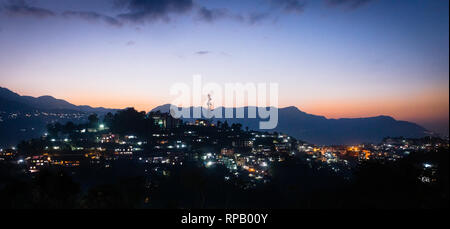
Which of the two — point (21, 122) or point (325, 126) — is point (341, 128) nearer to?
point (325, 126)

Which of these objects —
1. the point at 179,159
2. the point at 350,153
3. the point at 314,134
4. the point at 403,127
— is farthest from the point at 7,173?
the point at 403,127

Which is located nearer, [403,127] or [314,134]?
[403,127]

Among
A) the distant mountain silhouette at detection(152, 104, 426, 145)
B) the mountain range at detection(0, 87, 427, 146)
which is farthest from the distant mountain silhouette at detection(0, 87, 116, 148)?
the distant mountain silhouette at detection(152, 104, 426, 145)

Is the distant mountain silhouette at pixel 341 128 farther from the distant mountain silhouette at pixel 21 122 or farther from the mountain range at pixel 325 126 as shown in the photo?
the distant mountain silhouette at pixel 21 122

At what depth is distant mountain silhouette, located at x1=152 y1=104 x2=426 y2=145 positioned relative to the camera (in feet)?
499

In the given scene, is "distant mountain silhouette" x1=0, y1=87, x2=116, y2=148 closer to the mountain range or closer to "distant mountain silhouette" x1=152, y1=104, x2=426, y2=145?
the mountain range

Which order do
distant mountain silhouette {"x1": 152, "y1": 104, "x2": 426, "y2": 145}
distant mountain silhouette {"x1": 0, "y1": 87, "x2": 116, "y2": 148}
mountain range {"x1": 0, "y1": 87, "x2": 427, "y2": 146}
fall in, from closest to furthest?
1. distant mountain silhouette {"x1": 0, "y1": 87, "x2": 116, "y2": 148}
2. mountain range {"x1": 0, "y1": 87, "x2": 427, "y2": 146}
3. distant mountain silhouette {"x1": 152, "y1": 104, "x2": 426, "y2": 145}

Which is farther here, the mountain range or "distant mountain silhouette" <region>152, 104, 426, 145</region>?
"distant mountain silhouette" <region>152, 104, 426, 145</region>

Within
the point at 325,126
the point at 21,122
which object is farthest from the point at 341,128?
the point at 21,122

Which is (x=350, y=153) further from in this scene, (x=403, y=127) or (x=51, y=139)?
(x=403, y=127)

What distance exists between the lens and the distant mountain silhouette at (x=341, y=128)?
152 m
